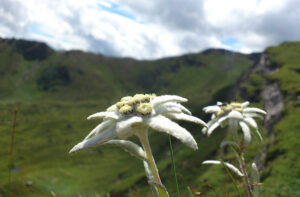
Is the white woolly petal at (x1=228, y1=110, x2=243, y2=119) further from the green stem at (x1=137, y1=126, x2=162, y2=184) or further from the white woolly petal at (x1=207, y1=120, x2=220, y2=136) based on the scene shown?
the green stem at (x1=137, y1=126, x2=162, y2=184)

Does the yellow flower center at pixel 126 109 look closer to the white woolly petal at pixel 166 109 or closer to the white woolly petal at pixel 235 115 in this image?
the white woolly petal at pixel 166 109

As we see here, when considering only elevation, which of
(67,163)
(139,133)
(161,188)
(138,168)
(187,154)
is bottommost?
(67,163)

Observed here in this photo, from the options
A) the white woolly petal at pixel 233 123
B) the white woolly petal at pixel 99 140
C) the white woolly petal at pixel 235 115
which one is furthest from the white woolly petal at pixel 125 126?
the white woolly petal at pixel 235 115

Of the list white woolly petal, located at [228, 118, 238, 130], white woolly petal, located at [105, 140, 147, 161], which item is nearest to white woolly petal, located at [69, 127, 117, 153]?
white woolly petal, located at [105, 140, 147, 161]

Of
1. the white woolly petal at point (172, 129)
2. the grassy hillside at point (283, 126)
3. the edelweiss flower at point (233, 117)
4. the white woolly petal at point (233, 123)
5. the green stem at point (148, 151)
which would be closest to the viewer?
the white woolly petal at point (172, 129)

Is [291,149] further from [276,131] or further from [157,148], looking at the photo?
[157,148]

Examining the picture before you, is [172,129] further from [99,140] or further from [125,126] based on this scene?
[99,140]

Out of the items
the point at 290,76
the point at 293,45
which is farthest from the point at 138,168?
the point at 293,45
